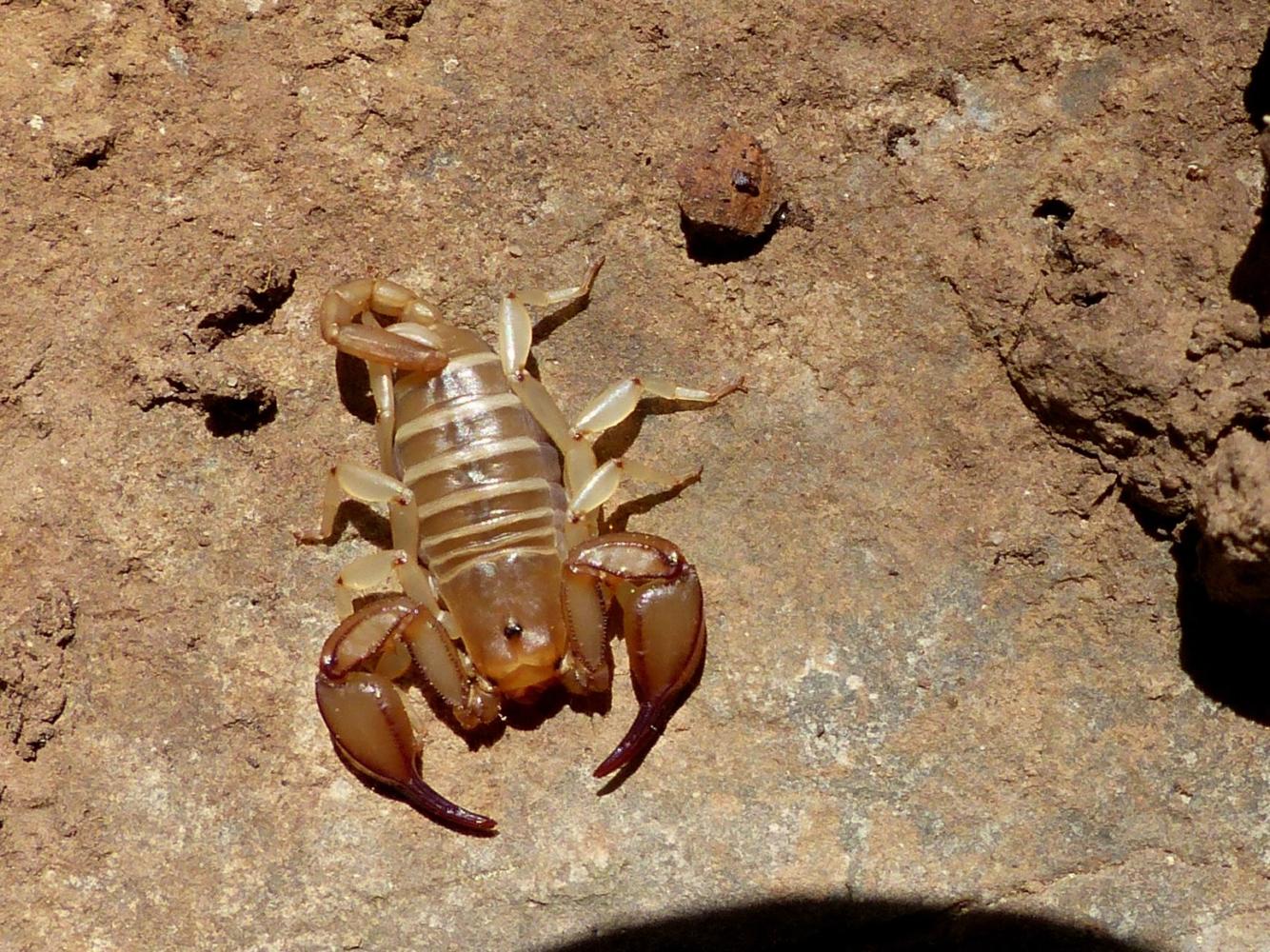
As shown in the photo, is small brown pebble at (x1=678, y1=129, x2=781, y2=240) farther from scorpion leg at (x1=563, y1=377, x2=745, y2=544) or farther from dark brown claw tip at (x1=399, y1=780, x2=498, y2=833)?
dark brown claw tip at (x1=399, y1=780, x2=498, y2=833)

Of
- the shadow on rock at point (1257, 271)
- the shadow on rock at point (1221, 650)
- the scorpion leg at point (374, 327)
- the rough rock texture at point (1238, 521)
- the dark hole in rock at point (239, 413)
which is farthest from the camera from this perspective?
the dark hole in rock at point (239, 413)

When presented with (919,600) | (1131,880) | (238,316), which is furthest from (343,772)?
(1131,880)

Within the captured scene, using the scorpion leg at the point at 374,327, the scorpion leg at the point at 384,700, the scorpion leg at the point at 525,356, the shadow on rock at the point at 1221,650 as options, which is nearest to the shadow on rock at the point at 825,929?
the scorpion leg at the point at 384,700

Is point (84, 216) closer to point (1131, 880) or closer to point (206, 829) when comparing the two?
point (206, 829)

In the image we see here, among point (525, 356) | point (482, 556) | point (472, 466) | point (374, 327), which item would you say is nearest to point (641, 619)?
point (482, 556)

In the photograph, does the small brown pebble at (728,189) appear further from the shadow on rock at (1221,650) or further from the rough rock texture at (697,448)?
the shadow on rock at (1221,650)

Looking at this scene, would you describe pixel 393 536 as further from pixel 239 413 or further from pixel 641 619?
pixel 641 619
